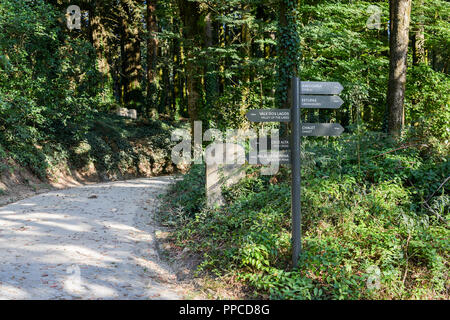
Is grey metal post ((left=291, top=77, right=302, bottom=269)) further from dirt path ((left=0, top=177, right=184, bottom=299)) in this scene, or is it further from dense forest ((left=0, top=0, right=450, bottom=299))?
dirt path ((left=0, top=177, right=184, bottom=299))

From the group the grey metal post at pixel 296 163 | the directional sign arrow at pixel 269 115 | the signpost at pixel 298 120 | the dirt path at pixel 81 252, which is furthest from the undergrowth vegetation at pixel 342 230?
the directional sign arrow at pixel 269 115

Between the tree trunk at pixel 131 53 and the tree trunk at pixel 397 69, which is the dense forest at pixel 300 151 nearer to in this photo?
the tree trunk at pixel 397 69

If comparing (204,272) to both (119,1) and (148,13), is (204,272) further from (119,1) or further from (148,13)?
(119,1)

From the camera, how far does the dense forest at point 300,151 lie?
4.63 meters

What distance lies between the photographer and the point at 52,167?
13.9m

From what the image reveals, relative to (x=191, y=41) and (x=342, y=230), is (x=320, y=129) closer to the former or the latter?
(x=342, y=230)

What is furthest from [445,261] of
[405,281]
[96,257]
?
[96,257]

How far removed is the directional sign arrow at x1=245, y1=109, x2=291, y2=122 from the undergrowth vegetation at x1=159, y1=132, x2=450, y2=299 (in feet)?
5.77

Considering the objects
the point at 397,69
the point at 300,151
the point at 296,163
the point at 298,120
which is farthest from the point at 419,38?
the point at 296,163

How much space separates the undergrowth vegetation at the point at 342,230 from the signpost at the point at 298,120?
435 mm

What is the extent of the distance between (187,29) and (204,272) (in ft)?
36.5

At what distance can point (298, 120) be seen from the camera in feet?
14.7

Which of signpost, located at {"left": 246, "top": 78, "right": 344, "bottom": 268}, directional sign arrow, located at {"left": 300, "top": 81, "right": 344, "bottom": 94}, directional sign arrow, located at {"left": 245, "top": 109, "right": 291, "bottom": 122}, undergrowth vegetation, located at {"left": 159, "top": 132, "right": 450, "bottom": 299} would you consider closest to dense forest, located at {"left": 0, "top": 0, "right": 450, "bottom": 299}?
undergrowth vegetation, located at {"left": 159, "top": 132, "right": 450, "bottom": 299}
